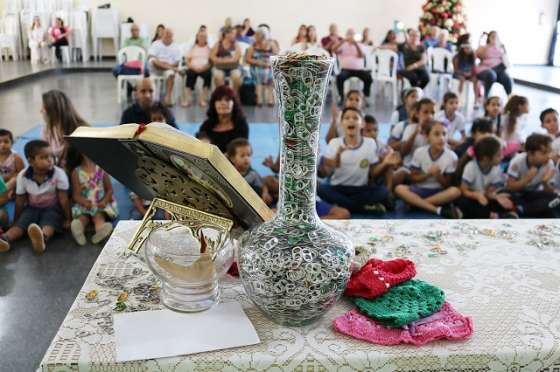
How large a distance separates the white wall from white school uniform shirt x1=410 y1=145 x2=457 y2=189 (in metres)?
8.26

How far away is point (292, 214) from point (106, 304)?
1.32ft

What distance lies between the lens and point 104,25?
35.0 ft

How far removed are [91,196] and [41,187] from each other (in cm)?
23

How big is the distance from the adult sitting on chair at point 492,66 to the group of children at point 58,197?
5.34 metres

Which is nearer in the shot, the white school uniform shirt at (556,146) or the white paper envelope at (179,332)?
the white paper envelope at (179,332)

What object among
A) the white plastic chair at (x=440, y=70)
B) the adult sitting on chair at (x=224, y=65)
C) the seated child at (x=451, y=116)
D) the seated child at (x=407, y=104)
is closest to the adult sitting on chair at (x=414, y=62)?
the white plastic chair at (x=440, y=70)

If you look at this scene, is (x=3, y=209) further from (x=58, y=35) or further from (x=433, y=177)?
(x=58, y=35)

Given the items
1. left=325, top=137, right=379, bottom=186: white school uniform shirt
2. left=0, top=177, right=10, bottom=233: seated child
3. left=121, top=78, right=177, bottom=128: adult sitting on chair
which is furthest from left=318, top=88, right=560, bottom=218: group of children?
left=0, top=177, right=10, bottom=233: seated child

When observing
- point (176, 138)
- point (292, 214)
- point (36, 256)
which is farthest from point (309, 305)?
point (36, 256)

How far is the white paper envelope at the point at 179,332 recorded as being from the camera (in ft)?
3.26

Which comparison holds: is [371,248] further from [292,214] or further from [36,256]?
[36,256]

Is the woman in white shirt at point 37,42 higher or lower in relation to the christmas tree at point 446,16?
lower

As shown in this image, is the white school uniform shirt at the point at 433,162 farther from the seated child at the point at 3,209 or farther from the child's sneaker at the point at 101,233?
the seated child at the point at 3,209

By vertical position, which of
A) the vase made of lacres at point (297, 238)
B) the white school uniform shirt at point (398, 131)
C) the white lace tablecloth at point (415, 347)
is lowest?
the white school uniform shirt at point (398, 131)
